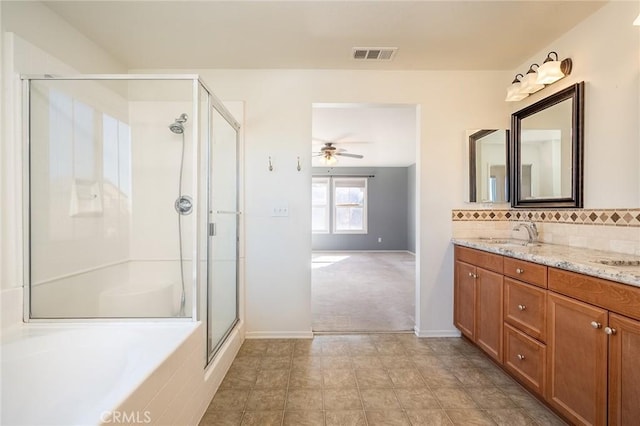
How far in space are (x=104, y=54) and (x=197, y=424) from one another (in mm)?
2696

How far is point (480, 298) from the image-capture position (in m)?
2.17

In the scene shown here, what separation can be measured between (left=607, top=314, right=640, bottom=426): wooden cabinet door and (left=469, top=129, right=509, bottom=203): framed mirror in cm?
151

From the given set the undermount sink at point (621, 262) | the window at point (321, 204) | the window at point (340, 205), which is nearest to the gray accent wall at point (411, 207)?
the window at point (340, 205)

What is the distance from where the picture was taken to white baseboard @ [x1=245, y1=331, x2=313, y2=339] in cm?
257

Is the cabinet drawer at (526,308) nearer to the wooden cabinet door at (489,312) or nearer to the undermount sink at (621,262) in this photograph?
the wooden cabinet door at (489,312)

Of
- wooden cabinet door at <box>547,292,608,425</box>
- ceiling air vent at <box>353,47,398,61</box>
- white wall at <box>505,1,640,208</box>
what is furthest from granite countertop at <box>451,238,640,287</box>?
ceiling air vent at <box>353,47,398,61</box>

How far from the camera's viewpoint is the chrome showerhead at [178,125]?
2124 mm

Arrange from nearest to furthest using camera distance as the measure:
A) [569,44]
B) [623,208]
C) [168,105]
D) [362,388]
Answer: [623,208], [362,388], [569,44], [168,105]

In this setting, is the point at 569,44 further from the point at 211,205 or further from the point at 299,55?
the point at 211,205

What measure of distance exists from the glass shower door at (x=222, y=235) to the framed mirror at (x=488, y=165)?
2098 mm

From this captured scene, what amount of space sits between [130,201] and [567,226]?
10.6 ft

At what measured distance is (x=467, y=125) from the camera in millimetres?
2613

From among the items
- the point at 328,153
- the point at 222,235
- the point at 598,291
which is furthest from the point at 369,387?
the point at 328,153

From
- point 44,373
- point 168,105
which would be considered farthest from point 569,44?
point 44,373
